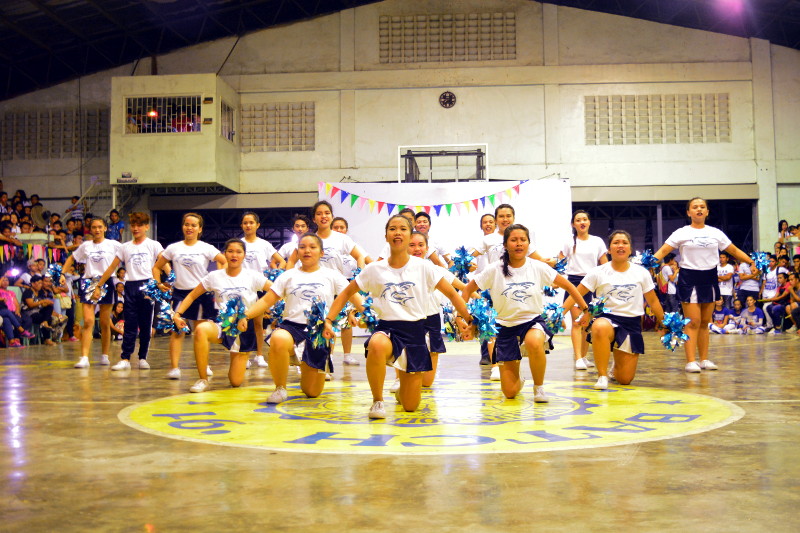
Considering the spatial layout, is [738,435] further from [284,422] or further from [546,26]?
[546,26]

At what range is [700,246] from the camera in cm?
829

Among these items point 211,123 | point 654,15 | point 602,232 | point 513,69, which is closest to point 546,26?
point 513,69

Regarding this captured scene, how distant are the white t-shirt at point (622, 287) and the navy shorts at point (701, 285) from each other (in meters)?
1.26

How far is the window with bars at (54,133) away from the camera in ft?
70.4

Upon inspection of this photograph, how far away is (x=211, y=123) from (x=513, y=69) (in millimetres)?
7607

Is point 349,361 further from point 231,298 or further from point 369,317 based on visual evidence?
point 369,317

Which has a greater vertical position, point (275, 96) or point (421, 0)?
point (421, 0)

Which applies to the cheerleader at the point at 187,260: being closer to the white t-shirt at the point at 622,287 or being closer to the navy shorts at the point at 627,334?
the white t-shirt at the point at 622,287

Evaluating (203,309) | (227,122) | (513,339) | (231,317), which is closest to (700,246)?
(513,339)

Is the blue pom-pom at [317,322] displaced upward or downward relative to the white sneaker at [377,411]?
upward

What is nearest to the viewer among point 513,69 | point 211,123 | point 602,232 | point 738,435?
point 738,435

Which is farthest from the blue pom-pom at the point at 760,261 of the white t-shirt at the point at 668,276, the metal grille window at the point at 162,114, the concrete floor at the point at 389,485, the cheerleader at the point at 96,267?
the metal grille window at the point at 162,114

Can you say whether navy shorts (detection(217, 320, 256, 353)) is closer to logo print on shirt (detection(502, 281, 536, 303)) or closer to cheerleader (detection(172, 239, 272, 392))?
cheerleader (detection(172, 239, 272, 392))

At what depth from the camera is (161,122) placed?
1967 centimetres
